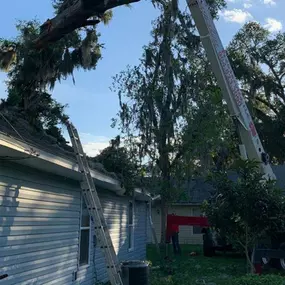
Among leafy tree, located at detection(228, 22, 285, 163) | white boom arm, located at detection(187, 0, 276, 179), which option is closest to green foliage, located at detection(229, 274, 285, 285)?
white boom arm, located at detection(187, 0, 276, 179)

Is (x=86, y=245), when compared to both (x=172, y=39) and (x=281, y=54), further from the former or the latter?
(x=281, y=54)

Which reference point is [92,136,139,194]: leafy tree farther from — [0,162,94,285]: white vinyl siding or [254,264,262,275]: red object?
[254,264,262,275]: red object

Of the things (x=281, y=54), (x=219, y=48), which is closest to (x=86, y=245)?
(x=219, y=48)

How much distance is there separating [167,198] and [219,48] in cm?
820

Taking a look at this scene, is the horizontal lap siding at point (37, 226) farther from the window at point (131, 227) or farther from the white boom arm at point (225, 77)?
the white boom arm at point (225, 77)

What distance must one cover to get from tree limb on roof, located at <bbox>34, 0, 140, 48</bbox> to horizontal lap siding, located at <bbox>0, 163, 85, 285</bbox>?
2738mm

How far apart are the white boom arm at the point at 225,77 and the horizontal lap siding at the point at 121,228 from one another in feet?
13.3

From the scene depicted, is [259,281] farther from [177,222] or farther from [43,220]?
[177,222]

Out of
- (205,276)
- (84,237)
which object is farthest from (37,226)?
(205,276)

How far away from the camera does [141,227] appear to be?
51.0 feet

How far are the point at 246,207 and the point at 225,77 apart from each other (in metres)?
4.05

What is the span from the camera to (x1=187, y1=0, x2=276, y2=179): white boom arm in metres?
10.9

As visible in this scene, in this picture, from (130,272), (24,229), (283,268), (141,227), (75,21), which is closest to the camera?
(24,229)

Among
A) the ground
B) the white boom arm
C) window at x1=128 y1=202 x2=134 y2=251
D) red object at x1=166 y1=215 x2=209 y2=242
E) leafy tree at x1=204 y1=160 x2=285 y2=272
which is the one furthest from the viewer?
red object at x1=166 y1=215 x2=209 y2=242
